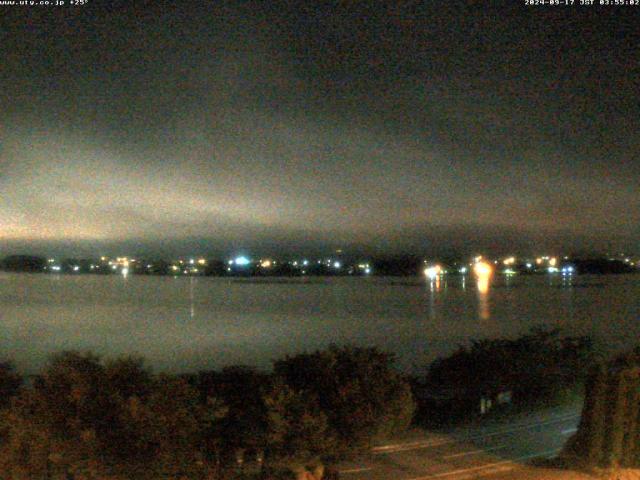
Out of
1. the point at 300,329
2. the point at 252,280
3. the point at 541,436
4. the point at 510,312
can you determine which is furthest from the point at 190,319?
the point at 252,280

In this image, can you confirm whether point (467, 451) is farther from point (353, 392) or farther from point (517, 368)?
point (517, 368)

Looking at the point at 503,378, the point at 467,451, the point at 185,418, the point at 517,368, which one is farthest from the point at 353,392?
the point at 517,368

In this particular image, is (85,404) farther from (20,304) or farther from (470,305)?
(20,304)

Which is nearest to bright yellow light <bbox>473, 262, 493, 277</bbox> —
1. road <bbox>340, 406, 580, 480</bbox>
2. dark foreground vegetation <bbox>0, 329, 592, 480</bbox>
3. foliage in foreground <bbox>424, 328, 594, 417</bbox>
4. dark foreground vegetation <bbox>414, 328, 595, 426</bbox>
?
dark foreground vegetation <bbox>414, 328, 595, 426</bbox>

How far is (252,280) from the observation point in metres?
144

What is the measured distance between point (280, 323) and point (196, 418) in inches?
2063

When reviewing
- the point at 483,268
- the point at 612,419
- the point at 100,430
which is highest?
the point at 483,268

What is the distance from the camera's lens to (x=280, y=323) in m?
60.1

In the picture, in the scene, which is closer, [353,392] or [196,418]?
[196,418]

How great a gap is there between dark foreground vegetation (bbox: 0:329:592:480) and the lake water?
80.0ft

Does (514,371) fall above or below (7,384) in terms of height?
below

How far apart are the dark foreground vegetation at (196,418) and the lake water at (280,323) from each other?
80.0 feet

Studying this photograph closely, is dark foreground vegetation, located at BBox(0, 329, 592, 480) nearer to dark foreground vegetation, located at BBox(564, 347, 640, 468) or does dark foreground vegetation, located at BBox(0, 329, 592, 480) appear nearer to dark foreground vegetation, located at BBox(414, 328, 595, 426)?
dark foreground vegetation, located at BBox(564, 347, 640, 468)

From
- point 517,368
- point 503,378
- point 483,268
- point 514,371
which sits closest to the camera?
point 503,378
